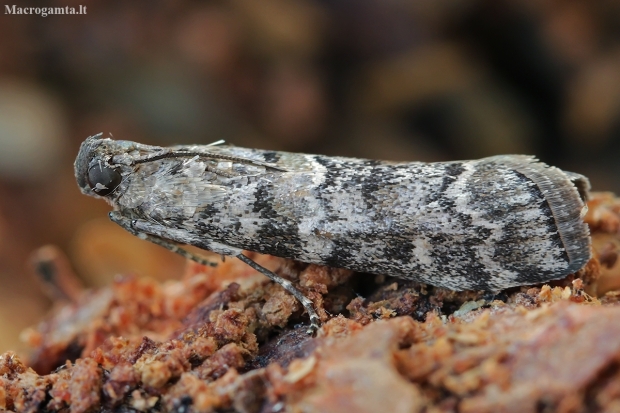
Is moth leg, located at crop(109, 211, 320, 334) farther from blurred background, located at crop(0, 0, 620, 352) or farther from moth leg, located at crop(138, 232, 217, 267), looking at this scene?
blurred background, located at crop(0, 0, 620, 352)

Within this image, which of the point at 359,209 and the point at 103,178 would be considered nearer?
the point at 359,209

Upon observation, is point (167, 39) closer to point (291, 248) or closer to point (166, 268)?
point (166, 268)

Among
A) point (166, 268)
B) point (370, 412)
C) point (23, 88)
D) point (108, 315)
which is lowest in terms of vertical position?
point (166, 268)

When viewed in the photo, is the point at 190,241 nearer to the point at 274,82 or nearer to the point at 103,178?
the point at 103,178

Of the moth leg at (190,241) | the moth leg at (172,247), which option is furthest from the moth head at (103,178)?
the moth leg at (172,247)

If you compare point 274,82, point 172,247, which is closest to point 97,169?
point 172,247

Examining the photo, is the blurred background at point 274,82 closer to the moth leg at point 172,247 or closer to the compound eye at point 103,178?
the moth leg at point 172,247

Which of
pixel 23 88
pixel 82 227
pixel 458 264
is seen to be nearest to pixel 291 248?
pixel 458 264
